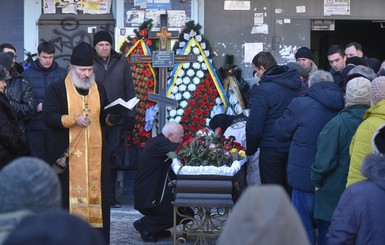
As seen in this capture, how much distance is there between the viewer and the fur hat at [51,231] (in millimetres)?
2561

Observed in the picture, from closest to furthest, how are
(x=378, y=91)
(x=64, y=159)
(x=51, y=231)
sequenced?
1. (x=51, y=231)
2. (x=378, y=91)
3. (x=64, y=159)

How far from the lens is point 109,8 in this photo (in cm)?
1129

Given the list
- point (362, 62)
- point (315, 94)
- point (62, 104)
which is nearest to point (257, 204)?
point (315, 94)

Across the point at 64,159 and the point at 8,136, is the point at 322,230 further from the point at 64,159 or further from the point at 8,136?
the point at 8,136

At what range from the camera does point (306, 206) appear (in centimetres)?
705

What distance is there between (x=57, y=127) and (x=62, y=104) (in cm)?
22

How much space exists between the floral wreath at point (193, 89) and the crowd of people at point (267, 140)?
1.30m

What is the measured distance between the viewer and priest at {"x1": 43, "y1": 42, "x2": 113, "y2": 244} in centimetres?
728

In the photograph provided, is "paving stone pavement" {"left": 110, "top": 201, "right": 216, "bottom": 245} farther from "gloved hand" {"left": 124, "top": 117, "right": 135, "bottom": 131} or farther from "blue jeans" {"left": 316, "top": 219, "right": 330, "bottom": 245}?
"blue jeans" {"left": 316, "top": 219, "right": 330, "bottom": 245}

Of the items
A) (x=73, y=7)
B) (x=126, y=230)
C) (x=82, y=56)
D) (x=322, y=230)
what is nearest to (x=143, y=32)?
(x=73, y=7)

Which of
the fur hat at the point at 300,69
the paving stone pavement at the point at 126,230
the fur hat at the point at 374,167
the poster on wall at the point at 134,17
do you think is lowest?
the paving stone pavement at the point at 126,230

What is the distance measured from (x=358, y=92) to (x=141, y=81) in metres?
4.95

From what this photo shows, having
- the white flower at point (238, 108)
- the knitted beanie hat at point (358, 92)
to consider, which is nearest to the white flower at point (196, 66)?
the white flower at point (238, 108)

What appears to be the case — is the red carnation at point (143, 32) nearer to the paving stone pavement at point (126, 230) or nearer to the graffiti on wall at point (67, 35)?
the graffiti on wall at point (67, 35)
